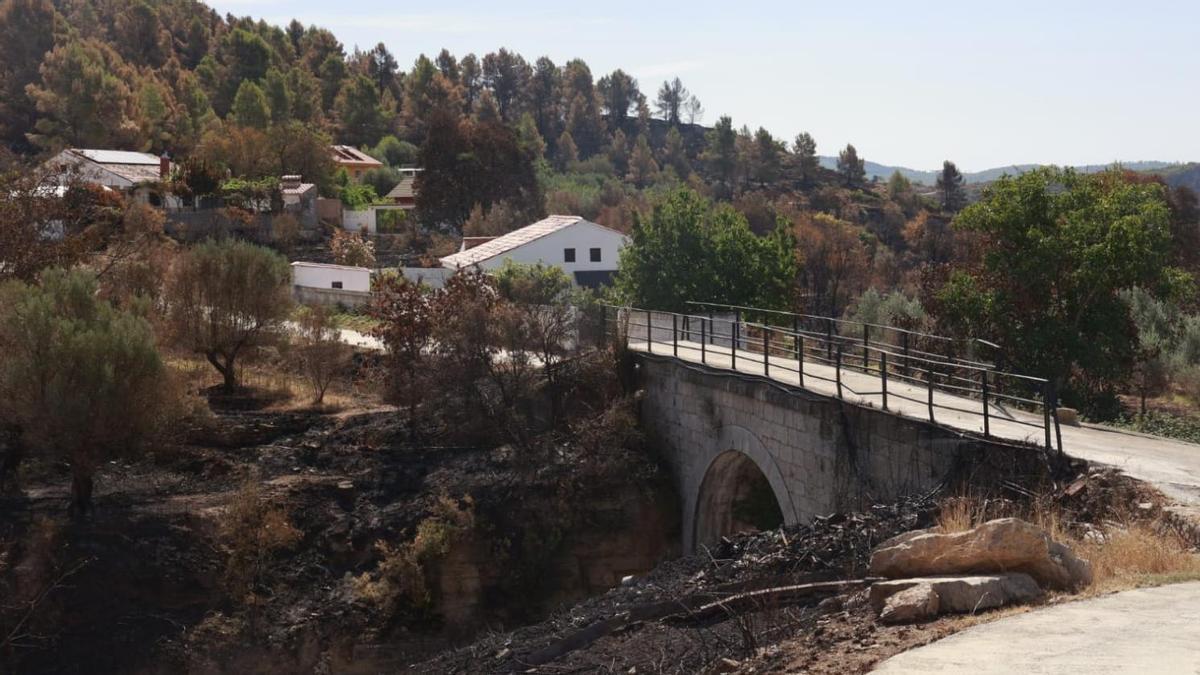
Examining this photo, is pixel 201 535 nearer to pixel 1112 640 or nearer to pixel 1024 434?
pixel 1024 434

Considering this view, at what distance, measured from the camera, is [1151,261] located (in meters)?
21.2

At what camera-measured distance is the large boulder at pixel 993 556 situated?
28.9ft

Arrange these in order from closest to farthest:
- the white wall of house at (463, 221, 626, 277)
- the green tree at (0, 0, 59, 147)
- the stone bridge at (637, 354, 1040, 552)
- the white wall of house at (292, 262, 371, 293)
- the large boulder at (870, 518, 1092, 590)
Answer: the large boulder at (870, 518, 1092, 590) → the stone bridge at (637, 354, 1040, 552) → the white wall of house at (292, 262, 371, 293) → the white wall of house at (463, 221, 626, 277) → the green tree at (0, 0, 59, 147)

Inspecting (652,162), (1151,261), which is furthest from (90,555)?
(652,162)

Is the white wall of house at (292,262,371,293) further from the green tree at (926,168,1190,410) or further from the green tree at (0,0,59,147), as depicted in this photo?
the green tree at (0,0,59,147)

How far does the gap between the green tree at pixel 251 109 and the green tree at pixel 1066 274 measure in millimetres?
56925

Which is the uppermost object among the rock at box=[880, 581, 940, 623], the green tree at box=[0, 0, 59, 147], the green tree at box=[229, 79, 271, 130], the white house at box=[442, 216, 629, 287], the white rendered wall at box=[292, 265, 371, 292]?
the green tree at box=[0, 0, 59, 147]

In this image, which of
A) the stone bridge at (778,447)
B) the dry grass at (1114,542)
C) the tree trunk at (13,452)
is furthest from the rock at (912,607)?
the tree trunk at (13,452)

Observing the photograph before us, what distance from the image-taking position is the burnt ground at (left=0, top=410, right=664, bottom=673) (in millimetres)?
19047

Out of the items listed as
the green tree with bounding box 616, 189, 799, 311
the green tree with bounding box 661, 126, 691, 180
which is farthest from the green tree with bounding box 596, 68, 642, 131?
the green tree with bounding box 616, 189, 799, 311

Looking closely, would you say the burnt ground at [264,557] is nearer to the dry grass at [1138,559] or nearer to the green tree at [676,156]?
the dry grass at [1138,559]

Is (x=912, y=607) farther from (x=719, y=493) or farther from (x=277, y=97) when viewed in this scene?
(x=277, y=97)

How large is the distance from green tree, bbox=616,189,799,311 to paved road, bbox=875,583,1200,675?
22760 millimetres

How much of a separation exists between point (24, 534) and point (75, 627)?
2.34 meters
